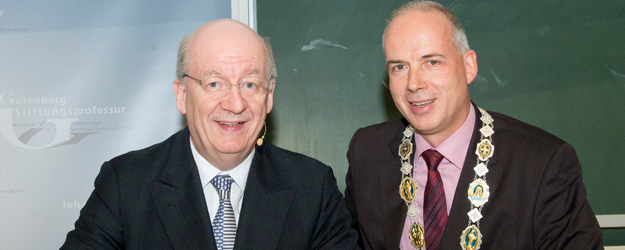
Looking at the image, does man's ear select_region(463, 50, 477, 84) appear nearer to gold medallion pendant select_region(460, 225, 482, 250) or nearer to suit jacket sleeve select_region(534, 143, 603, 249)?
suit jacket sleeve select_region(534, 143, 603, 249)

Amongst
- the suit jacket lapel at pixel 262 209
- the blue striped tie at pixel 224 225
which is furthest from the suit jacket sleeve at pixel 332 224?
the blue striped tie at pixel 224 225

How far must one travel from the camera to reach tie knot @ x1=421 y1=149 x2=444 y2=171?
2.09m

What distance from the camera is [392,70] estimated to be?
210 centimetres

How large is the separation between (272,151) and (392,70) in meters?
0.75

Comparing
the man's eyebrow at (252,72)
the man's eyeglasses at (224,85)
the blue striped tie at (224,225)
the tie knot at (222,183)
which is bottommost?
the blue striped tie at (224,225)

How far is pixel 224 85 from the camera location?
Answer: 186 centimetres

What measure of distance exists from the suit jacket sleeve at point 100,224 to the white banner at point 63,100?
1208 mm

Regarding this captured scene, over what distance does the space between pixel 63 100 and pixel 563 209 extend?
10.1ft

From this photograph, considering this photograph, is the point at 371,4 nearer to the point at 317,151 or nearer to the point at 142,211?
the point at 317,151

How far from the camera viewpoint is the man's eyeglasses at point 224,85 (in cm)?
184

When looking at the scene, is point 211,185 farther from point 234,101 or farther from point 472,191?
point 472,191

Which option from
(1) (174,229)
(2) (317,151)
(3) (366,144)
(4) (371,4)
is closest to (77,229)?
(1) (174,229)

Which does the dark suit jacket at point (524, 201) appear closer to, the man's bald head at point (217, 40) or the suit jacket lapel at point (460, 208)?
the suit jacket lapel at point (460, 208)

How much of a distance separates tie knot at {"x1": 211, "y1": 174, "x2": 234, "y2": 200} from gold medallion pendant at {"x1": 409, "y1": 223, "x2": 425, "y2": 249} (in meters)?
0.92
